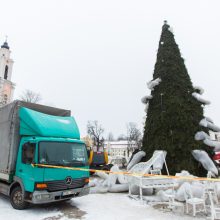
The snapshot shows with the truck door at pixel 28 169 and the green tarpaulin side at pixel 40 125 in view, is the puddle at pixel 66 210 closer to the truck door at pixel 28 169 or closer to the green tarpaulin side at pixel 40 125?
the truck door at pixel 28 169

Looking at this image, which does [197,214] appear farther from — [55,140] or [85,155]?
[55,140]

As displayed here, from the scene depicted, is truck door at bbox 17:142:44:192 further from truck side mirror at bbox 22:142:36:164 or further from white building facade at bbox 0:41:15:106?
white building facade at bbox 0:41:15:106

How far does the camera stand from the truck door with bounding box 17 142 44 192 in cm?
569

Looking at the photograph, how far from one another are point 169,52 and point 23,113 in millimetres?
8908

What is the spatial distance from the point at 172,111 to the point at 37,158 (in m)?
7.17

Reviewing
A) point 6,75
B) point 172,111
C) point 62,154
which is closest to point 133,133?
point 6,75

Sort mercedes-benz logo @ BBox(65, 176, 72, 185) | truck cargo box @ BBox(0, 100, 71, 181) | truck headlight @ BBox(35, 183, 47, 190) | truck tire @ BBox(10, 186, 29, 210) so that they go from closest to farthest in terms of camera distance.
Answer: truck headlight @ BBox(35, 183, 47, 190) < truck tire @ BBox(10, 186, 29, 210) < mercedes-benz logo @ BBox(65, 176, 72, 185) < truck cargo box @ BBox(0, 100, 71, 181)

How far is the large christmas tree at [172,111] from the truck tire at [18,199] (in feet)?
21.3

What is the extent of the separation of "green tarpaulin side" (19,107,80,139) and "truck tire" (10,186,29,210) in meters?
1.79

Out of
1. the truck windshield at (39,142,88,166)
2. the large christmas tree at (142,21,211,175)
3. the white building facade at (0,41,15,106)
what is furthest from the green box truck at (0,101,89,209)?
the white building facade at (0,41,15,106)

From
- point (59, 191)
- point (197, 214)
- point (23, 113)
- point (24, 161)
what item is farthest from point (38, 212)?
point (197, 214)

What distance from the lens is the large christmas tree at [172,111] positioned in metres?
9.62

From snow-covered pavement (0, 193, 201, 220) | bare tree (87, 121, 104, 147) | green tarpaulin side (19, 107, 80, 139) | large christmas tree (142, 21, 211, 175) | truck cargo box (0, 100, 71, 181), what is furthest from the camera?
bare tree (87, 121, 104, 147)

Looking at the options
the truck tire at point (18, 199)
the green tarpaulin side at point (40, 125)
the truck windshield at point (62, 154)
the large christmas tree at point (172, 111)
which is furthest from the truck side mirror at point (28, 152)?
the large christmas tree at point (172, 111)
